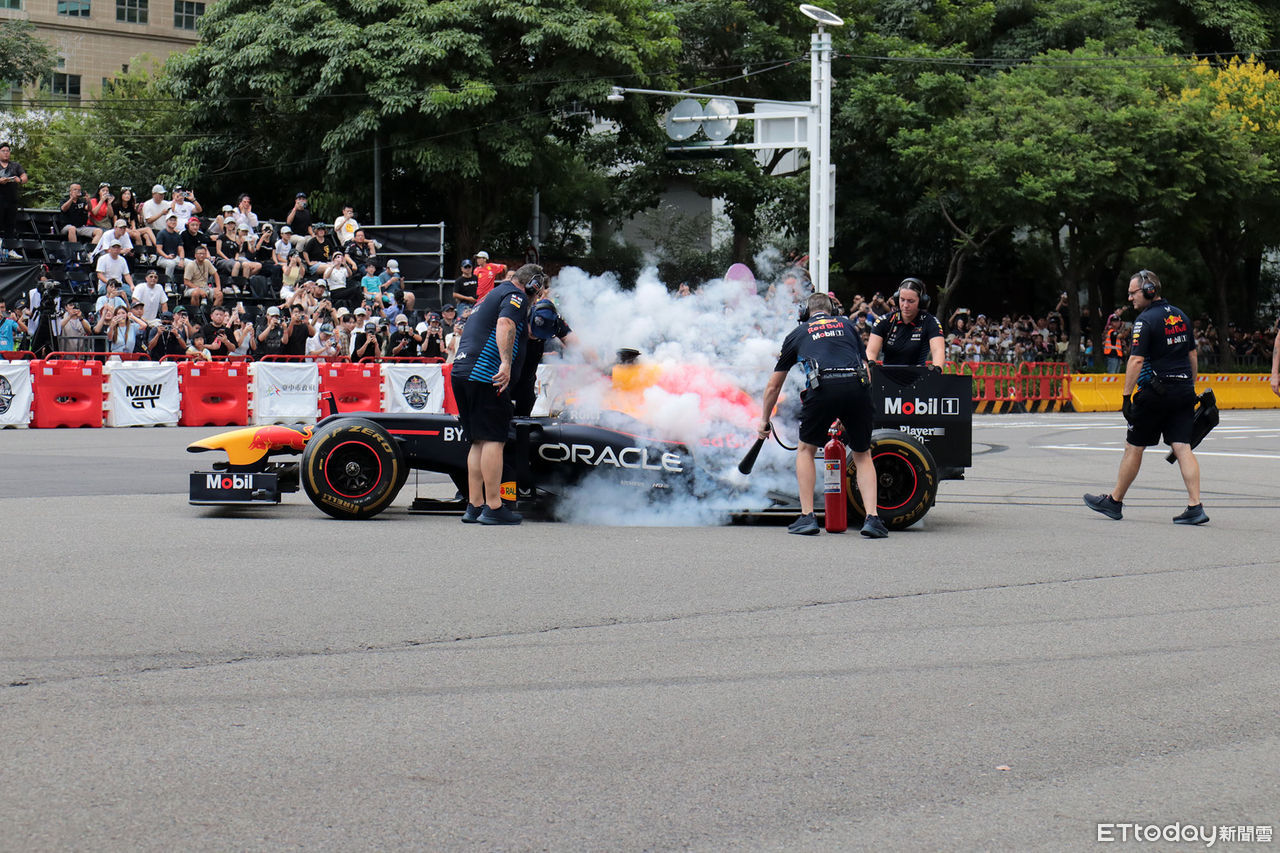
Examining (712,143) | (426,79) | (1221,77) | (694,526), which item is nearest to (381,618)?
(694,526)

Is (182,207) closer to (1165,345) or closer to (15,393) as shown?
(15,393)

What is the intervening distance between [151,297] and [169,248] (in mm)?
2311

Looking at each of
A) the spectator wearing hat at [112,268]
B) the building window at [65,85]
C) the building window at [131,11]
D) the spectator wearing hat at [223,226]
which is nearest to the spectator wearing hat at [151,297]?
the spectator wearing hat at [112,268]

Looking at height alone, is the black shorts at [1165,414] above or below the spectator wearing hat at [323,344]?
below

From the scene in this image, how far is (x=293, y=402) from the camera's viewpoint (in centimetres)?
2138

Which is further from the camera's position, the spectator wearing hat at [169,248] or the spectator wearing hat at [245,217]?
the spectator wearing hat at [245,217]

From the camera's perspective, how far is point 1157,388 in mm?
10555

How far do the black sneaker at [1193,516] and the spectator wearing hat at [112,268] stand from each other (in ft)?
58.0

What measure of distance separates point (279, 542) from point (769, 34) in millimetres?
33588

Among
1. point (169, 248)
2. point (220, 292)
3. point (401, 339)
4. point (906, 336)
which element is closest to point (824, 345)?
point (906, 336)

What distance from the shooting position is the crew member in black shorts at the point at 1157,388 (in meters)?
10.6

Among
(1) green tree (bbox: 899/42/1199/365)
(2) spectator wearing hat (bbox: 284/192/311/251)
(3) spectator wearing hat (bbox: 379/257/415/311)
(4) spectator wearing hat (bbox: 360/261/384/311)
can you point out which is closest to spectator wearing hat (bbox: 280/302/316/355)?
(4) spectator wearing hat (bbox: 360/261/384/311)

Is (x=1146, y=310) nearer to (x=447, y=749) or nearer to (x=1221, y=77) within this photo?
(x=447, y=749)

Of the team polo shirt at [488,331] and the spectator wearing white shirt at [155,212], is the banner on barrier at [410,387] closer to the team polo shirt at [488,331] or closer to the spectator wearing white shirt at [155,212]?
the spectator wearing white shirt at [155,212]
